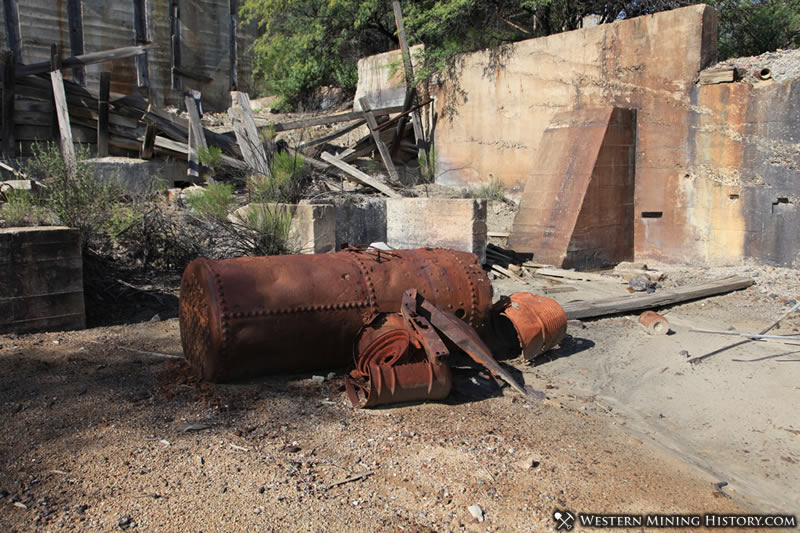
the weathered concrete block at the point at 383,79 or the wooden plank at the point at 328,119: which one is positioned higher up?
the weathered concrete block at the point at 383,79

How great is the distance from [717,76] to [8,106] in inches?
416

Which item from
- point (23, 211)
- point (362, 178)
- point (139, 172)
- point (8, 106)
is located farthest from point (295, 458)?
point (8, 106)

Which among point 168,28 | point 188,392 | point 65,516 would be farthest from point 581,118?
point 168,28

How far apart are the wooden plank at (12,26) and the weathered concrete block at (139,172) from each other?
22.1 ft

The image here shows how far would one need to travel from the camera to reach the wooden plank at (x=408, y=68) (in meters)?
12.3

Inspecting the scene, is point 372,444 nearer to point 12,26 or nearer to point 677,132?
point 677,132

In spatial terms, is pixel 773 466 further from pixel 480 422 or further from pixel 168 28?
pixel 168 28

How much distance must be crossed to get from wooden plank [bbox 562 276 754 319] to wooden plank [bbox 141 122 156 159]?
24.0 ft

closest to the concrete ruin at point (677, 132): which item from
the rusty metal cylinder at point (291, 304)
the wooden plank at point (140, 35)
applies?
the rusty metal cylinder at point (291, 304)

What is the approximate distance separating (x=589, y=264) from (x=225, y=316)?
614cm

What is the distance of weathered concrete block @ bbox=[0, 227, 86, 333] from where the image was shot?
4867 mm

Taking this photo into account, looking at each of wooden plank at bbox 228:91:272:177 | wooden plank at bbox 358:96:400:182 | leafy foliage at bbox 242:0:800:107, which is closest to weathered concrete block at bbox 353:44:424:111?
leafy foliage at bbox 242:0:800:107

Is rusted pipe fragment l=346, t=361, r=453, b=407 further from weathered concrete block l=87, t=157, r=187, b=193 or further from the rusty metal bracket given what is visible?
weathered concrete block l=87, t=157, r=187, b=193

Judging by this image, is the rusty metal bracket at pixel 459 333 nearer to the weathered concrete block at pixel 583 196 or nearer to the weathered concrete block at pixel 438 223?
the weathered concrete block at pixel 438 223
